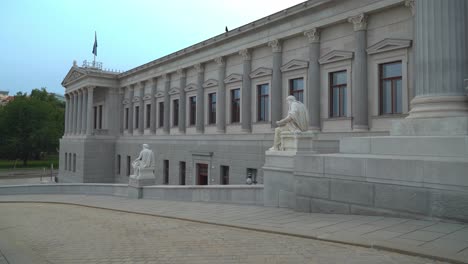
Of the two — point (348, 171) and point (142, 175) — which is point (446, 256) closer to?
point (348, 171)

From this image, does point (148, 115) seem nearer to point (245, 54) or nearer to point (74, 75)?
point (74, 75)

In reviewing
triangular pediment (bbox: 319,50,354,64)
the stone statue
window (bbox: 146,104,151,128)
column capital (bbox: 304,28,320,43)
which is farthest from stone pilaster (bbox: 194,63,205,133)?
the stone statue

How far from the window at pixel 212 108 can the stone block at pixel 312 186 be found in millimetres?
21041

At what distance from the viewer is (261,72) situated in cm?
2520

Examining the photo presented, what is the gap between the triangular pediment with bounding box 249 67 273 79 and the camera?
2462cm

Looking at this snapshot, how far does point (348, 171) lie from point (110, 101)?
4230 centimetres

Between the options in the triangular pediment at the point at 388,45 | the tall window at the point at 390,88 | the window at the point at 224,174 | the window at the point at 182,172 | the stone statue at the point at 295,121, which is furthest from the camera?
the window at the point at 182,172

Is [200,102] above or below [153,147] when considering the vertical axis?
above

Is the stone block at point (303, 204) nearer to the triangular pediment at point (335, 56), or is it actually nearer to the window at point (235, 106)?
the triangular pediment at point (335, 56)

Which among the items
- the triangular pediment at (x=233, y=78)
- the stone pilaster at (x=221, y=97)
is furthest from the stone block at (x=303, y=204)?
the stone pilaster at (x=221, y=97)

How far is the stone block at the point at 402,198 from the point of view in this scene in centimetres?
732

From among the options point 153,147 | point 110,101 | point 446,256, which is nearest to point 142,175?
point 446,256

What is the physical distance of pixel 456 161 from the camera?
695 cm

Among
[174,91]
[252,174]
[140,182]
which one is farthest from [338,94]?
[174,91]
